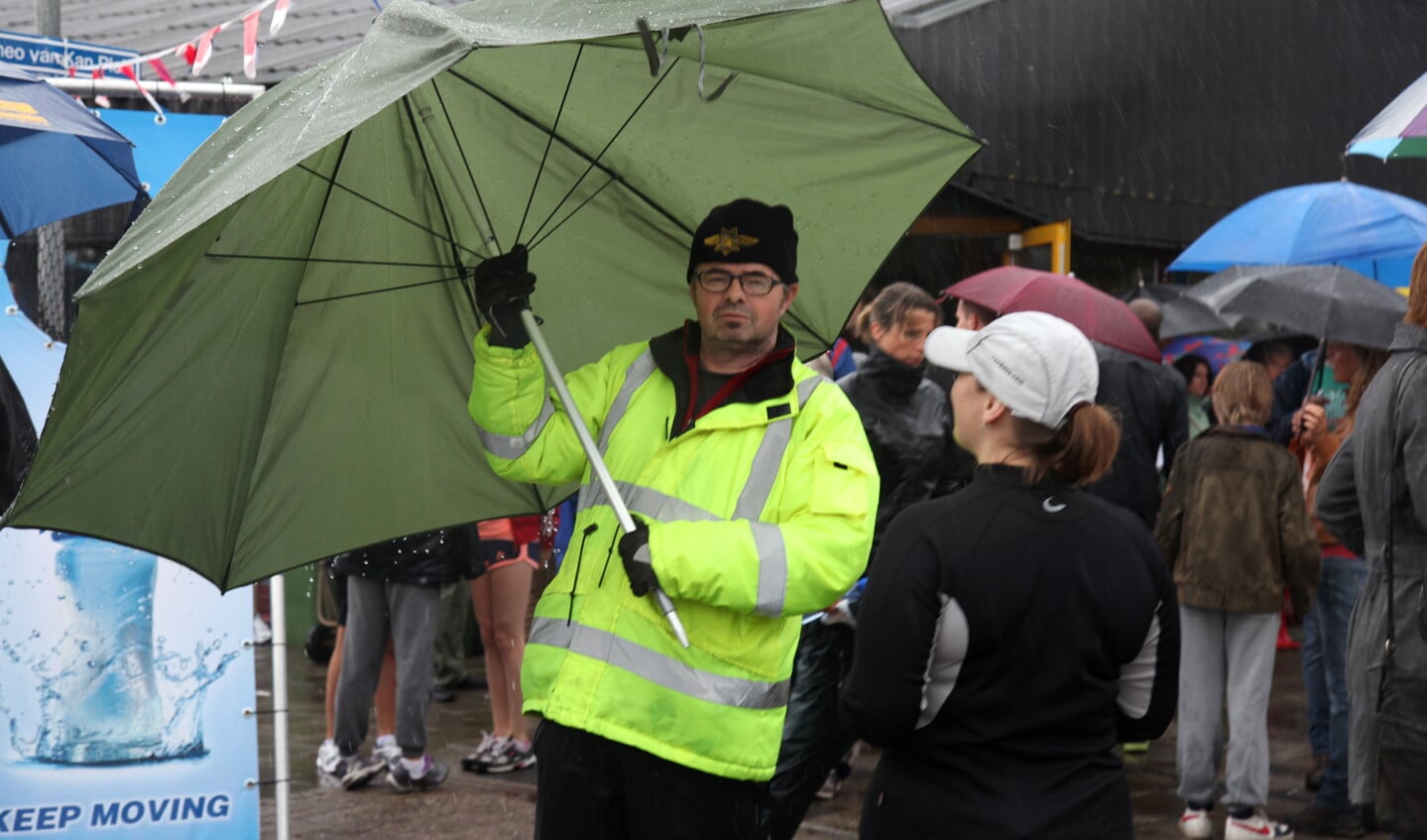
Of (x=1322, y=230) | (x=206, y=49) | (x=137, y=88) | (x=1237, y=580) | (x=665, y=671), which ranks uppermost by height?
(x=206, y=49)

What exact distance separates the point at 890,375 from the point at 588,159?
8.21 ft

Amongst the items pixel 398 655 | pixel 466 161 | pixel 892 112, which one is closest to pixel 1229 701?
pixel 398 655

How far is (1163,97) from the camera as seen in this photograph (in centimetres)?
1223

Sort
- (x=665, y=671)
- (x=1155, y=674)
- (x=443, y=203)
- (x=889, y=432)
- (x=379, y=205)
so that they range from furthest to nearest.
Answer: (x=889, y=432), (x=443, y=203), (x=379, y=205), (x=665, y=671), (x=1155, y=674)

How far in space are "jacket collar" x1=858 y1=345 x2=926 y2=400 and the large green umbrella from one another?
202cm

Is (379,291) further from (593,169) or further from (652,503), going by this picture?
(652,503)

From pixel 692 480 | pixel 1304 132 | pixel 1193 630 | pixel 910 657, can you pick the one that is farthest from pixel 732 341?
pixel 1304 132

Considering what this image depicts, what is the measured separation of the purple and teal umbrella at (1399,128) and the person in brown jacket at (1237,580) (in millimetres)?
1375

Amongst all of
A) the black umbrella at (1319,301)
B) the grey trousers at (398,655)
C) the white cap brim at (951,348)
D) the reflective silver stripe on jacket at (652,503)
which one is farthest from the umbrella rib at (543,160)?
the black umbrella at (1319,301)

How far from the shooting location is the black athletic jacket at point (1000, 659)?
2885 mm

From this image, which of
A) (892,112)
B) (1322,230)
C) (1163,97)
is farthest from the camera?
(1163,97)

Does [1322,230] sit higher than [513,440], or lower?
higher

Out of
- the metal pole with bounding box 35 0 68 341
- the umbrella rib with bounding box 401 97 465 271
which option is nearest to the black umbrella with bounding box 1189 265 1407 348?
the umbrella rib with bounding box 401 97 465 271

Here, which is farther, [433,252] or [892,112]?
[892,112]
